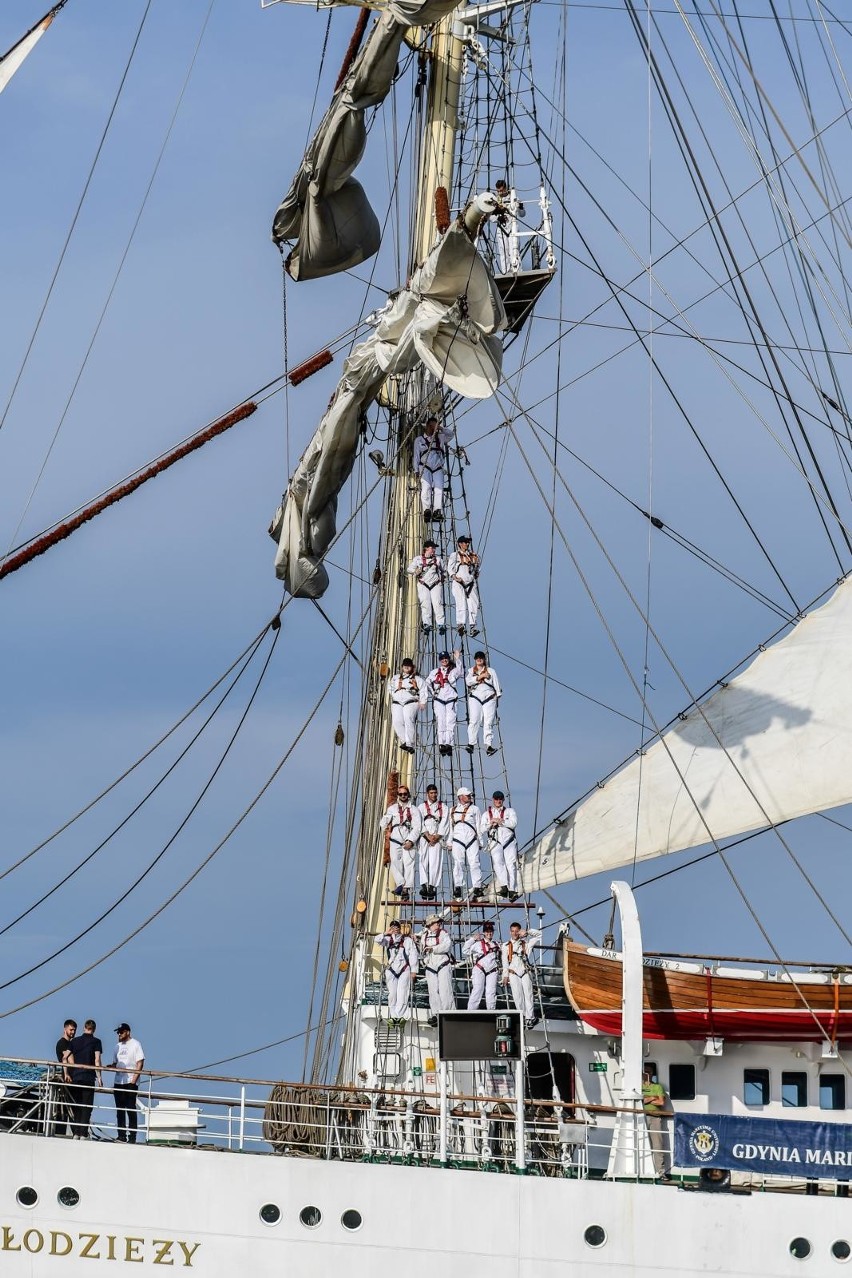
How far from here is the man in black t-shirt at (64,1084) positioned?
96.1ft

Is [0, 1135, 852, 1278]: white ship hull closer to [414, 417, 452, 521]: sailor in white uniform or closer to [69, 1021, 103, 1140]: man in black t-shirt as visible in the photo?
[69, 1021, 103, 1140]: man in black t-shirt

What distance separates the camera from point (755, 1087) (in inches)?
1308

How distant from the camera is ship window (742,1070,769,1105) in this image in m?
33.2

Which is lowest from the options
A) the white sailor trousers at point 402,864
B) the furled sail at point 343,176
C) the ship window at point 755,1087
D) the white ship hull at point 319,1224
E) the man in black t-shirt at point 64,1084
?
the white ship hull at point 319,1224

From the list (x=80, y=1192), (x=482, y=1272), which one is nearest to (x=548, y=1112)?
(x=482, y=1272)

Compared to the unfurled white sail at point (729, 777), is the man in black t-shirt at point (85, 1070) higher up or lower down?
lower down

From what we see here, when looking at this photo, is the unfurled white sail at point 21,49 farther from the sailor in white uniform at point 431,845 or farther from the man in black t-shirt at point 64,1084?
the man in black t-shirt at point 64,1084

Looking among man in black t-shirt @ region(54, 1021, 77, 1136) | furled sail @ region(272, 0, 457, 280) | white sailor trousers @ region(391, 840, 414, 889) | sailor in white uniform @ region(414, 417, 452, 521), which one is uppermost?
furled sail @ region(272, 0, 457, 280)

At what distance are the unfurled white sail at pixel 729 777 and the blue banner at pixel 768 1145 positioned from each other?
318 inches

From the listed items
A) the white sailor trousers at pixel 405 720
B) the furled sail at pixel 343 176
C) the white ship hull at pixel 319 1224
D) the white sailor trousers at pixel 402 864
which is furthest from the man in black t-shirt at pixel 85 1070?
the furled sail at pixel 343 176

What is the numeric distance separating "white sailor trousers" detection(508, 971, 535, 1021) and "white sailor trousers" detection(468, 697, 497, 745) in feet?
16.8

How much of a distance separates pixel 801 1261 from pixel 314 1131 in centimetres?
635

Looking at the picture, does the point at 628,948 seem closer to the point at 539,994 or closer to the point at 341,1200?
the point at 539,994

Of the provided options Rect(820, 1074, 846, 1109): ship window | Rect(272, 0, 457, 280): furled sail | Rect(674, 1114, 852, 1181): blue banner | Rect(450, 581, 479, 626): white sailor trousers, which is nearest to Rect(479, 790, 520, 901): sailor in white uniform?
Rect(450, 581, 479, 626): white sailor trousers
